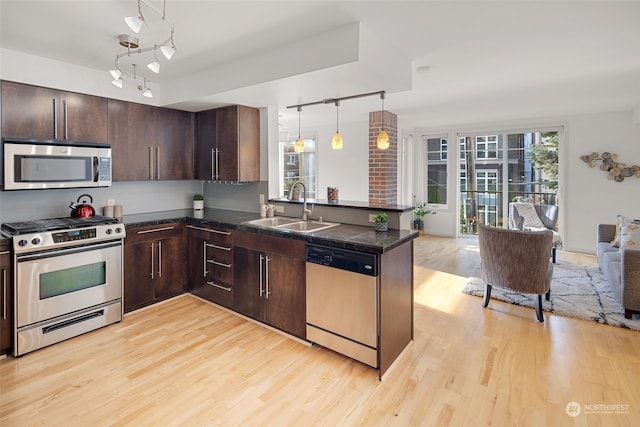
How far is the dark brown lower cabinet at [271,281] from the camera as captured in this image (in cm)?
271

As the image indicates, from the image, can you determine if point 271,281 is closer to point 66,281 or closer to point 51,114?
point 66,281

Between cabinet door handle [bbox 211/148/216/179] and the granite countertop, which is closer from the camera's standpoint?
the granite countertop

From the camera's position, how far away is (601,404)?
79.1 inches

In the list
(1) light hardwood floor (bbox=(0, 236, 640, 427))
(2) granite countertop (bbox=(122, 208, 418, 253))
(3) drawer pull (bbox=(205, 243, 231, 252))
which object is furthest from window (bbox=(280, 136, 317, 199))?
(1) light hardwood floor (bbox=(0, 236, 640, 427))

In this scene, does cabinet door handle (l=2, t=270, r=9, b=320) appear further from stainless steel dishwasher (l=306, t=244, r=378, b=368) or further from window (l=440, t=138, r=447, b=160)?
window (l=440, t=138, r=447, b=160)

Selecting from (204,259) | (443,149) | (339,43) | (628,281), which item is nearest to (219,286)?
(204,259)

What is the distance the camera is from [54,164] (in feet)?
9.63

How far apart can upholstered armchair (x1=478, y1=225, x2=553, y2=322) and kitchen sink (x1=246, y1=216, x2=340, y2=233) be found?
1.61 m

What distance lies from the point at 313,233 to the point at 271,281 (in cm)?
62

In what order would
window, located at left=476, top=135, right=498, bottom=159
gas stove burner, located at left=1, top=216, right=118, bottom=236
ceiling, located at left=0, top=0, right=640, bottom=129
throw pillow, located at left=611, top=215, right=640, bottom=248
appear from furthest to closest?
window, located at left=476, top=135, right=498, bottom=159, throw pillow, located at left=611, top=215, right=640, bottom=248, gas stove burner, located at left=1, top=216, right=118, bottom=236, ceiling, located at left=0, top=0, right=640, bottom=129

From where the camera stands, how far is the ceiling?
213cm

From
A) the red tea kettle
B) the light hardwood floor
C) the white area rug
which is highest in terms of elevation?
the red tea kettle

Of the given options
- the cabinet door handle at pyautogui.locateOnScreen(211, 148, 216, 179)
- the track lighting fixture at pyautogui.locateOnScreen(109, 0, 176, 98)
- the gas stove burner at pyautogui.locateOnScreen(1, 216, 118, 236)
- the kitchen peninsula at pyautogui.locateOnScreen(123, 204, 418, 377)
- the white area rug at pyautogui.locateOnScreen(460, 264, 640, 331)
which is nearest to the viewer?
the track lighting fixture at pyautogui.locateOnScreen(109, 0, 176, 98)

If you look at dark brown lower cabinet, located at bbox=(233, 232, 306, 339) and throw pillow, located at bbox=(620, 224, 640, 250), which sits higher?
throw pillow, located at bbox=(620, 224, 640, 250)
